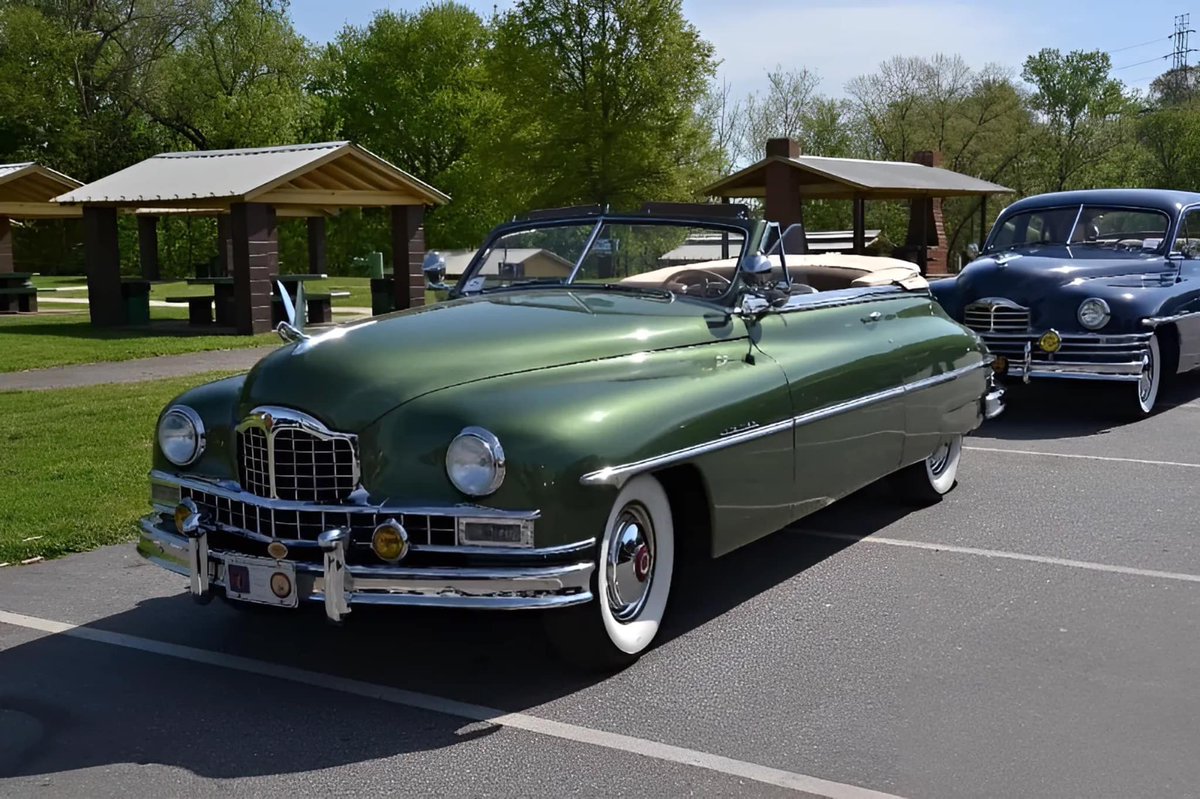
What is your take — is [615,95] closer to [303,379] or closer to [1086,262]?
[1086,262]

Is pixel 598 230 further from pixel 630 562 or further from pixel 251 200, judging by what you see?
pixel 251 200

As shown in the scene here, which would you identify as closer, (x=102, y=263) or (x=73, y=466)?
(x=73, y=466)

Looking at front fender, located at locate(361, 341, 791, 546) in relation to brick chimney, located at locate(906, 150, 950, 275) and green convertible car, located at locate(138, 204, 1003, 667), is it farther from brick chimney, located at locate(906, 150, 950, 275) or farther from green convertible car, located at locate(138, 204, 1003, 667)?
brick chimney, located at locate(906, 150, 950, 275)

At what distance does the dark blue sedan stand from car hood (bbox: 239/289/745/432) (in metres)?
5.56

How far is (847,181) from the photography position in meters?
27.6

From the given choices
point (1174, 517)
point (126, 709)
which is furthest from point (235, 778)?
point (1174, 517)

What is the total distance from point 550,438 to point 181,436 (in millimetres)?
1566

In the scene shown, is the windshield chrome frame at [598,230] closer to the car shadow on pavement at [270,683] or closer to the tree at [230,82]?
the car shadow on pavement at [270,683]

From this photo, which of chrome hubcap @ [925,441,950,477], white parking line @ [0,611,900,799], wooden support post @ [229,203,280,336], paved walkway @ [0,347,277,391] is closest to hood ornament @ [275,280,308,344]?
white parking line @ [0,611,900,799]

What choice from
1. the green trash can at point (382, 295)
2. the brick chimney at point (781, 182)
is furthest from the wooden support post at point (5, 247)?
the brick chimney at point (781, 182)

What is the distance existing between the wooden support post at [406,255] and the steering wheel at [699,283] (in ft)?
52.8

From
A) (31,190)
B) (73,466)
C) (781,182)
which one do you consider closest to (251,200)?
(73,466)

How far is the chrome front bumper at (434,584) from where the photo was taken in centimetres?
411

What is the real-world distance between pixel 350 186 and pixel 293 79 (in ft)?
124
